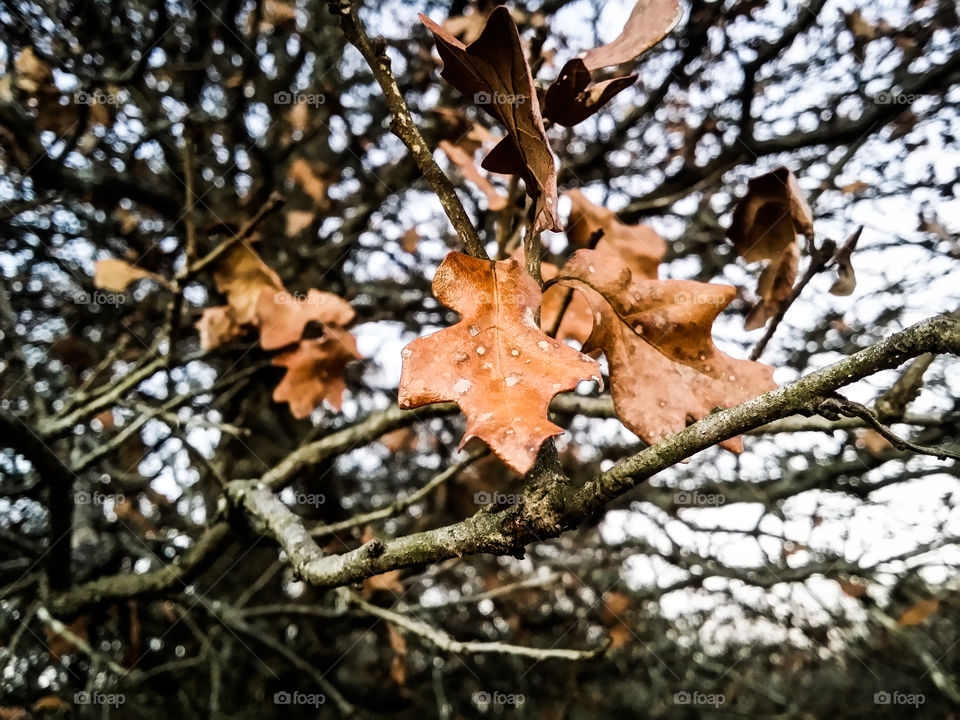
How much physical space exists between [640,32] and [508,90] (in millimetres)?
235

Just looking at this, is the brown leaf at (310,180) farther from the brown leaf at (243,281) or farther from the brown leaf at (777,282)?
the brown leaf at (777,282)

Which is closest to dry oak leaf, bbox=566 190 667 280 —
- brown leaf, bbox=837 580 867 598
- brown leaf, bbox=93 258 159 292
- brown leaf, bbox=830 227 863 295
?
brown leaf, bbox=830 227 863 295

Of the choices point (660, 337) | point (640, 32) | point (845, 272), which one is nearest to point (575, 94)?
point (640, 32)

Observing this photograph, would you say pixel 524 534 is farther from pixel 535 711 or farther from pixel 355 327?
pixel 535 711

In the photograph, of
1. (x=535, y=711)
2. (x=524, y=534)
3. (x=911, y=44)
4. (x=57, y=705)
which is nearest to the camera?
(x=524, y=534)

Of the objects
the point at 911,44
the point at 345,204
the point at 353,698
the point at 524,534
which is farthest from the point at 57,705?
the point at 911,44

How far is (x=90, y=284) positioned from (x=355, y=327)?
158 cm

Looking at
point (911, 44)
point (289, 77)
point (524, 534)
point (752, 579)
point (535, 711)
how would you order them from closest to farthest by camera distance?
point (524, 534), point (752, 579), point (911, 44), point (289, 77), point (535, 711)

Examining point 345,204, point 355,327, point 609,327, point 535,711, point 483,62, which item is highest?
point 345,204

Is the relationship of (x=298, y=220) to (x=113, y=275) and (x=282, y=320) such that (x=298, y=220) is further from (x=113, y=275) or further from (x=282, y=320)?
(x=282, y=320)

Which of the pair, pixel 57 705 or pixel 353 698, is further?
pixel 353 698

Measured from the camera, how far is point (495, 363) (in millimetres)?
595

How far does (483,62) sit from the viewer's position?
1.97 ft

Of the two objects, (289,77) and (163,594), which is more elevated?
(289,77)
